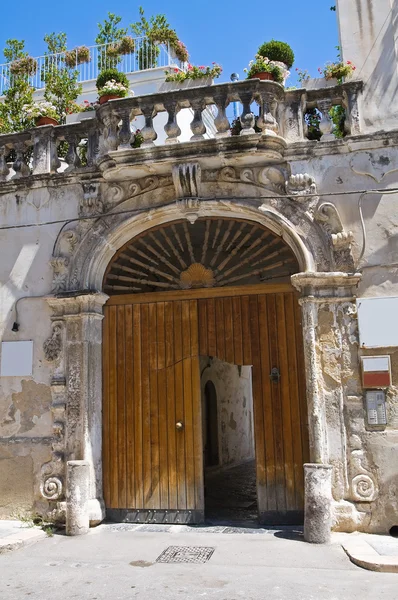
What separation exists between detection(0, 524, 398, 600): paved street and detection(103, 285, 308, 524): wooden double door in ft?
1.79

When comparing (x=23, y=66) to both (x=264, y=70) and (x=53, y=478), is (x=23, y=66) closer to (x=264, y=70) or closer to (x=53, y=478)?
(x=264, y=70)

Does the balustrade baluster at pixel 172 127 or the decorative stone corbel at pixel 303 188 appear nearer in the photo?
the decorative stone corbel at pixel 303 188

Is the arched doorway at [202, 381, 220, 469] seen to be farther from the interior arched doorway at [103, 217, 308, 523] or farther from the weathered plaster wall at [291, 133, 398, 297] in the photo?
the weathered plaster wall at [291, 133, 398, 297]

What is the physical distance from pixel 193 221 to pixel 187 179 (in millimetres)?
519

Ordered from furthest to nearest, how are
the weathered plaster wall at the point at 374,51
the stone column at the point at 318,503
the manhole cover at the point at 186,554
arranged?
the weathered plaster wall at the point at 374,51
the stone column at the point at 318,503
the manhole cover at the point at 186,554

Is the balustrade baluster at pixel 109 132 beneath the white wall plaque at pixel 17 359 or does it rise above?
above

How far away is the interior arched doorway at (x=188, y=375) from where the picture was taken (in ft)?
22.1

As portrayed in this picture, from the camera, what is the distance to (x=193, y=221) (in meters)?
7.21

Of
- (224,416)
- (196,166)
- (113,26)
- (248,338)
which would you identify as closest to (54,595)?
(248,338)

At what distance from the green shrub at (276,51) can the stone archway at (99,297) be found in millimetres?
2006

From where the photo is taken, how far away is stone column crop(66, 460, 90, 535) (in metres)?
6.54

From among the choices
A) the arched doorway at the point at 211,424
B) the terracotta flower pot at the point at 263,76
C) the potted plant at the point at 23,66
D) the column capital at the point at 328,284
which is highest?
the potted plant at the point at 23,66

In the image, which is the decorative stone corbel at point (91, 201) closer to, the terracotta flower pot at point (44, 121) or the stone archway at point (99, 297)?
the stone archway at point (99, 297)

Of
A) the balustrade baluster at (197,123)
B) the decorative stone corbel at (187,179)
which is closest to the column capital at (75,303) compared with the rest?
the decorative stone corbel at (187,179)
